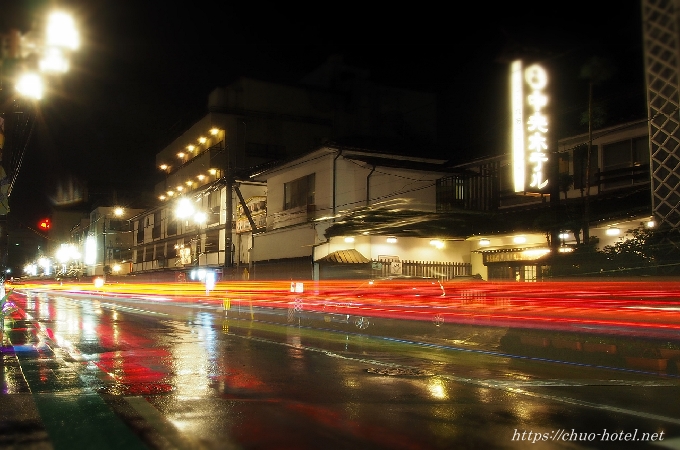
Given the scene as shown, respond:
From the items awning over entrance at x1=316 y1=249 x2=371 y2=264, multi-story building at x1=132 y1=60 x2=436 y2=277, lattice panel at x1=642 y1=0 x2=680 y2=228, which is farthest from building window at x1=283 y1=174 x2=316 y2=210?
lattice panel at x1=642 y1=0 x2=680 y2=228

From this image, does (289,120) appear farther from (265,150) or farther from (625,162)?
(625,162)

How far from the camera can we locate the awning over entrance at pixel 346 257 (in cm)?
2725

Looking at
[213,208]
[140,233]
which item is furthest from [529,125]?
[140,233]

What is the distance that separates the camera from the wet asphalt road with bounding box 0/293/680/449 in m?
6.65

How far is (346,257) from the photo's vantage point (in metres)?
27.4

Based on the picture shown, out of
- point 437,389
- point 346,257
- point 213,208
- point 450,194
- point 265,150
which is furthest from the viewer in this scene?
point 265,150

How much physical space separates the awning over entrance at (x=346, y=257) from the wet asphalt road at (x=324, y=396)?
1007cm

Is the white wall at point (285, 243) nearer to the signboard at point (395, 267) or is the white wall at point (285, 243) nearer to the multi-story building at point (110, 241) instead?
the signboard at point (395, 267)

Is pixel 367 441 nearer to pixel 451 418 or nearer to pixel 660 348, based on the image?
pixel 451 418

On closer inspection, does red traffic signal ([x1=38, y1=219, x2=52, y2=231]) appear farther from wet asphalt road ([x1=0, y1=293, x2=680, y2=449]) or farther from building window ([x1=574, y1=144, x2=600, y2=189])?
building window ([x1=574, y1=144, x2=600, y2=189])

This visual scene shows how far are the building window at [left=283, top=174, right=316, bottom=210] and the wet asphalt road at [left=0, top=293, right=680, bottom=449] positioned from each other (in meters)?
15.6

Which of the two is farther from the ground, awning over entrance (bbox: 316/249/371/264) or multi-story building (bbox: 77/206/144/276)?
multi-story building (bbox: 77/206/144/276)

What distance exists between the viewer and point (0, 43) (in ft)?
26.9

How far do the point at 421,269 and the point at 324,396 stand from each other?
781 inches
